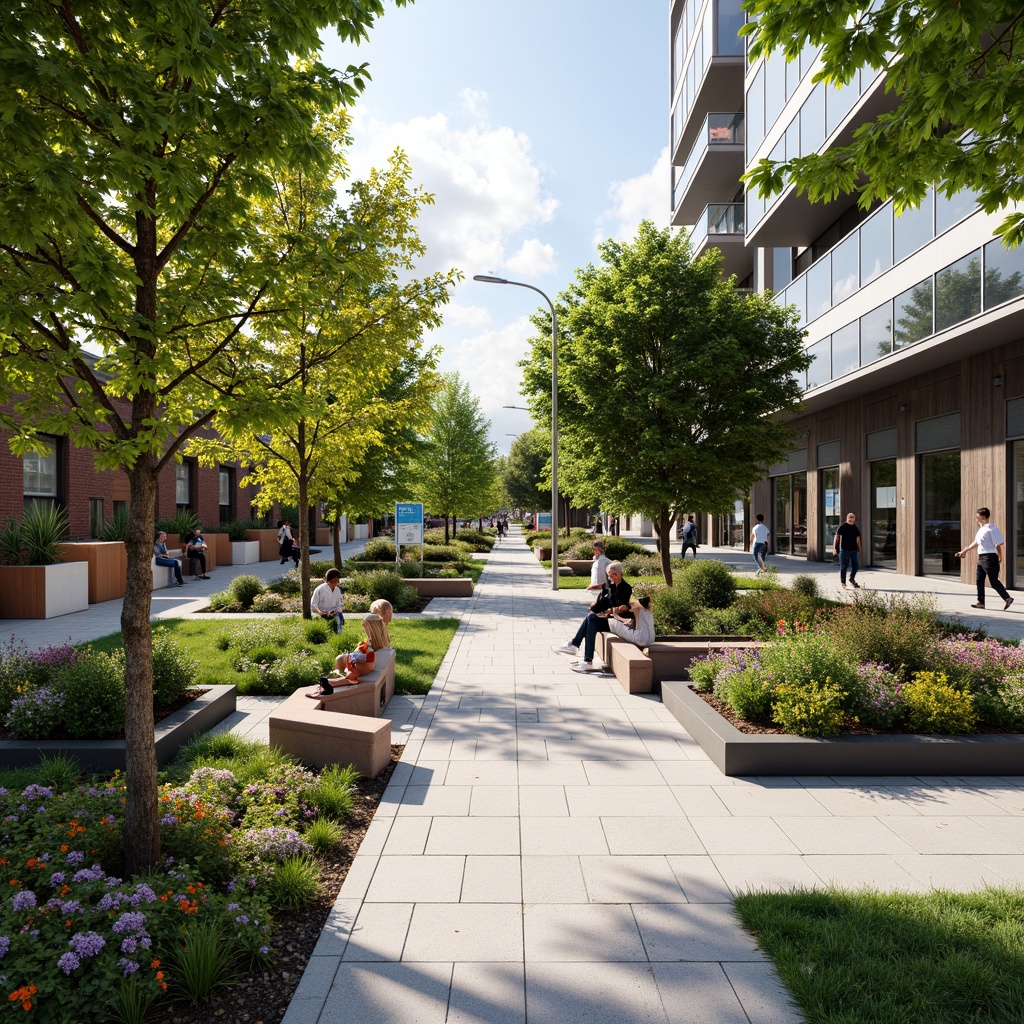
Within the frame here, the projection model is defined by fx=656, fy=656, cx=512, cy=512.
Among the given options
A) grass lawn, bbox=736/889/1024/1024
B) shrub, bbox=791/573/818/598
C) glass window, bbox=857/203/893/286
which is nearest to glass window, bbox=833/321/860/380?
glass window, bbox=857/203/893/286

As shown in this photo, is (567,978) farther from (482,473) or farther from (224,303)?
(482,473)

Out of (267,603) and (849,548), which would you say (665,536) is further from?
(267,603)

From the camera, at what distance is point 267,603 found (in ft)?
46.2

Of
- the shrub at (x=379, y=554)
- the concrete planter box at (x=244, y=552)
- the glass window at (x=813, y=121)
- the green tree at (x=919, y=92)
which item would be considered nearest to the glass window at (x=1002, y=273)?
the glass window at (x=813, y=121)

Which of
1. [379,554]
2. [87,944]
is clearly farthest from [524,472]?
[87,944]

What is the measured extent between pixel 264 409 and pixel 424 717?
171 inches

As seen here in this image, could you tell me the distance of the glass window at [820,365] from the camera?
67.3 feet

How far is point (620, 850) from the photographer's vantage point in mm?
4238

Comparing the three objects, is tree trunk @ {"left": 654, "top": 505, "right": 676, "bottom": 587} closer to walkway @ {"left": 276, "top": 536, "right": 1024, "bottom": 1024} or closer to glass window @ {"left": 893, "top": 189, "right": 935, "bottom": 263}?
glass window @ {"left": 893, "top": 189, "right": 935, "bottom": 263}

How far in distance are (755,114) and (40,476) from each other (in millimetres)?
26241

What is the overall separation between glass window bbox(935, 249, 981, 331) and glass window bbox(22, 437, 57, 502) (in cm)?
2218

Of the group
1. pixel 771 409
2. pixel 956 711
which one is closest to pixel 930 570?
pixel 771 409

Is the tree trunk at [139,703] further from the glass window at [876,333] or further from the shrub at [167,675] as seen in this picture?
the glass window at [876,333]

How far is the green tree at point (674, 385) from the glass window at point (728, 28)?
1577cm
